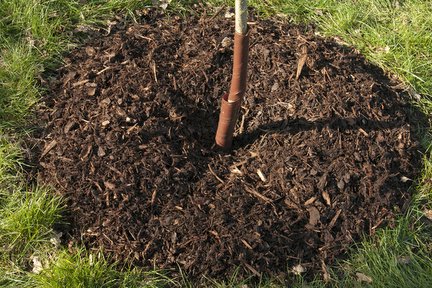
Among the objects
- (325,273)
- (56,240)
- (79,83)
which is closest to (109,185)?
(56,240)

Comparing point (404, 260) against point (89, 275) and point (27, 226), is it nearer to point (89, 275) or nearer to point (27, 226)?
point (89, 275)

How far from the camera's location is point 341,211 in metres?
3.44

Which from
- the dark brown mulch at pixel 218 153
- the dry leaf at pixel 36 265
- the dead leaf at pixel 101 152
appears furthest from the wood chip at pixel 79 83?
the dry leaf at pixel 36 265

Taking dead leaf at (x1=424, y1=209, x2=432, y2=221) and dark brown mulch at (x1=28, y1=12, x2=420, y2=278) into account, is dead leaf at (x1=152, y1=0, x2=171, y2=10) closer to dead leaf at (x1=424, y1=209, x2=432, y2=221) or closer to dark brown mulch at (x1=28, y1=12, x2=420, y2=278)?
dark brown mulch at (x1=28, y1=12, x2=420, y2=278)

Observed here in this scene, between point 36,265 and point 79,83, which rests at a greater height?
point 79,83

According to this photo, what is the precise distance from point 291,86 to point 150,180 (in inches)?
46.4

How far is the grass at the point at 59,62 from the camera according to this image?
127 inches

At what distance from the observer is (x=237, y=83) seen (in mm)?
3215

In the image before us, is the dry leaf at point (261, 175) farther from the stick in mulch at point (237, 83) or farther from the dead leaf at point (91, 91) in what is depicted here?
the dead leaf at point (91, 91)

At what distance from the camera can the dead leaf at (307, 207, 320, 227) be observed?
3389mm

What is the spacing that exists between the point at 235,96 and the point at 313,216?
2.78 feet

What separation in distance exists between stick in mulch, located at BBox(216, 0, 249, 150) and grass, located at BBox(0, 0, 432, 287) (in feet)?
2.86

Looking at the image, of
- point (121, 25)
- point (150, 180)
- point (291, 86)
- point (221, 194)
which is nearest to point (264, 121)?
point (291, 86)

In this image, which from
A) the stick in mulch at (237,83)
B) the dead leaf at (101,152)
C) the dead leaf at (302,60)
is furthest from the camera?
the dead leaf at (302,60)
